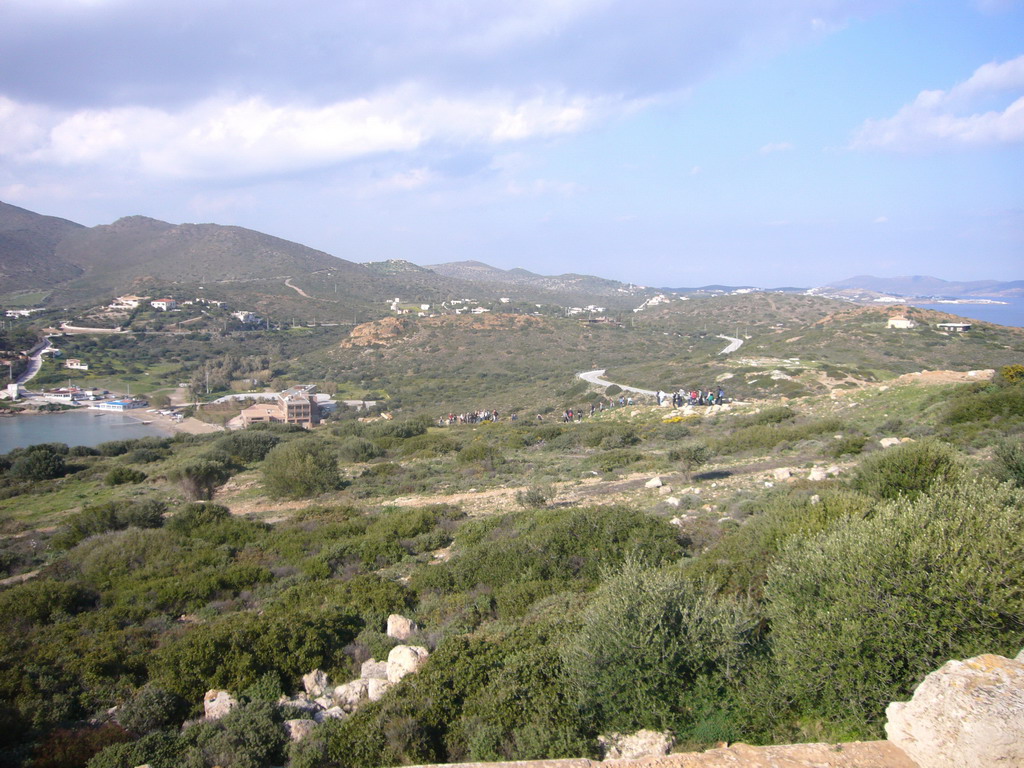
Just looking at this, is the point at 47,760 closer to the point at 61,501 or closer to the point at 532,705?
the point at 532,705

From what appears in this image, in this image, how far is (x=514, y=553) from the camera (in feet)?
30.3

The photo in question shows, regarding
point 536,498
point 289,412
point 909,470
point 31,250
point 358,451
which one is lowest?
point 289,412

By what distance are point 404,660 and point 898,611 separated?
472cm

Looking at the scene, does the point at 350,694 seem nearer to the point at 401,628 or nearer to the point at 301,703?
the point at 301,703

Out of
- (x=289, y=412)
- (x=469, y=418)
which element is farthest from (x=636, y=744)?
A: (x=289, y=412)

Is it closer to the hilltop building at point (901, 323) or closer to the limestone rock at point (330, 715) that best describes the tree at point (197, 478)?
the limestone rock at point (330, 715)

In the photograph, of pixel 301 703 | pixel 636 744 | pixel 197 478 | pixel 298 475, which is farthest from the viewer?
pixel 298 475

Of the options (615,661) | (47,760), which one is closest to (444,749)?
(615,661)

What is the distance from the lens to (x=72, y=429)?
37625mm

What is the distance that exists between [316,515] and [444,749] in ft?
31.8

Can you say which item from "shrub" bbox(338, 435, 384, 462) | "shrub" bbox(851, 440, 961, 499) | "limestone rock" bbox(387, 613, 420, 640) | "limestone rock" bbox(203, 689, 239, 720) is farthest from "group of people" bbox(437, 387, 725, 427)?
"limestone rock" bbox(203, 689, 239, 720)

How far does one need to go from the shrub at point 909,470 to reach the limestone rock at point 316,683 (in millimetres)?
8461

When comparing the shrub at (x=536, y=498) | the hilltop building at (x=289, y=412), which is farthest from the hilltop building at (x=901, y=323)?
the shrub at (x=536, y=498)

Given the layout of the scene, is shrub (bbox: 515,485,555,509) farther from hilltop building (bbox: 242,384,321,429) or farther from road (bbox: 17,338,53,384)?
road (bbox: 17,338,53,384)
